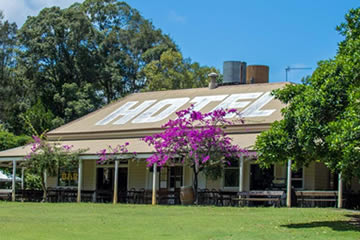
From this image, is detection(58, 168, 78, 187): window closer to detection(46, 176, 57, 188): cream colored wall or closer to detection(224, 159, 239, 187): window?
detection(46, 176, 57, 188): cream colored wall

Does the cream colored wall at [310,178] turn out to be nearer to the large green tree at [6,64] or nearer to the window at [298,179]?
the window at [298,179]

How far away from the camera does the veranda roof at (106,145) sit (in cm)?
2633

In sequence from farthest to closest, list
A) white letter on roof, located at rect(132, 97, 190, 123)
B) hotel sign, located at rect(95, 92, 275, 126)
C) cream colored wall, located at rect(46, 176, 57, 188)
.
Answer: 1. cream colored wall, located at rect(46, 176, 57, 188)
2. white letter on roof, located at rect(132, 97, 190, 123)
3. hotel sign, located at rect(95, 92, 275, 126)

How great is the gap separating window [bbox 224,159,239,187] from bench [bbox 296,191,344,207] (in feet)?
12.6

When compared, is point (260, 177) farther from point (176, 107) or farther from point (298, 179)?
point (176, 107)

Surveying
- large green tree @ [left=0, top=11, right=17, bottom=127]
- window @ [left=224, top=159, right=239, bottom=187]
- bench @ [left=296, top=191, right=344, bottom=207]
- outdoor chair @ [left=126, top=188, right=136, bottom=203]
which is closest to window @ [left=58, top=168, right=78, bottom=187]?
outdoor chair @ [left=126, top=188, right=136, bottom=203]

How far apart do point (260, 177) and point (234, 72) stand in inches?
382

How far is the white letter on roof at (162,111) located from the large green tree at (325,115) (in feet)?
50.2

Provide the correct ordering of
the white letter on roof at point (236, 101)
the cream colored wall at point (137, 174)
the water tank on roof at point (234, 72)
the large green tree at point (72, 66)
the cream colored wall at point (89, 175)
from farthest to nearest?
1. the large green tree at point (72, 66)
2. the water tank on roof at point (234, 72)
3. the cream colored wall at point (89, 175)
4. the cream colored wall at point (137, 174)
5. the white letter on roof at point (236, 101)

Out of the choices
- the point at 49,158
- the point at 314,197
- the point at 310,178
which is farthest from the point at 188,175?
the point at 314,197

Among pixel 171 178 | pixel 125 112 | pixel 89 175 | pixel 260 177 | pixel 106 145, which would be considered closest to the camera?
pixel 260 177

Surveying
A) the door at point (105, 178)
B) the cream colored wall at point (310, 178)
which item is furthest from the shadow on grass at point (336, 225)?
the door at point (105, 178)

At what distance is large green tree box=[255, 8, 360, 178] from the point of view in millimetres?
14430

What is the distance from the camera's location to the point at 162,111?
32.0 meters
